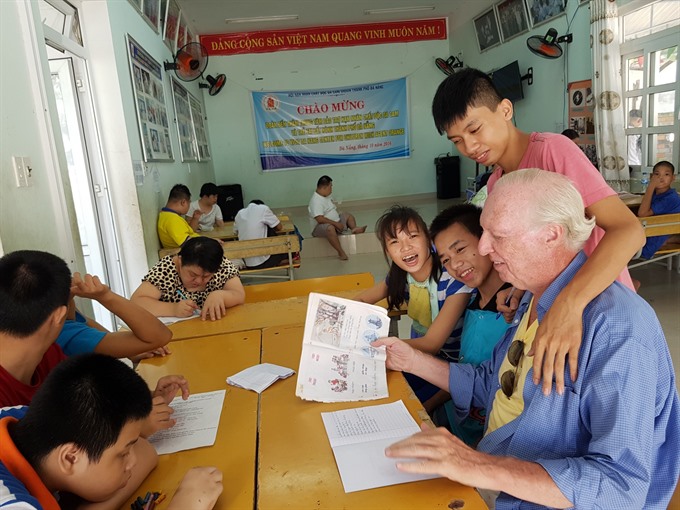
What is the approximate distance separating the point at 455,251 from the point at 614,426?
0.83 metres

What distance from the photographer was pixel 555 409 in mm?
884

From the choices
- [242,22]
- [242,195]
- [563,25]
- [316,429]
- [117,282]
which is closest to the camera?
[316,429]

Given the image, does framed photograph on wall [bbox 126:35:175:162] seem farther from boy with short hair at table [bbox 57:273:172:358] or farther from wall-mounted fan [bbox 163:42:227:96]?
boy with short hair at table [bbox 57:273:172:358]

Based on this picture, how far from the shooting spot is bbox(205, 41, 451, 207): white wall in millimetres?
9336

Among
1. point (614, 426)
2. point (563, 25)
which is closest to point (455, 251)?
point (614, 426)

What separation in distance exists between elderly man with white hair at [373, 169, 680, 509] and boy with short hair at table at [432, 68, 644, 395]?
42mm

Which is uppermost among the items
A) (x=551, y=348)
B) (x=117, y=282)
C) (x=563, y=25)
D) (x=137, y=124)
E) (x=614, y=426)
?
(x=563, y=25)

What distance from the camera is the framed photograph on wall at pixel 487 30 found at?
8.02 meters

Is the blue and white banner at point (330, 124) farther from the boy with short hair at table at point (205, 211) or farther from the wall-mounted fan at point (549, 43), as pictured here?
the boy with short hair at table at point (205, 211)

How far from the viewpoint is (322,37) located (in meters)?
9.24

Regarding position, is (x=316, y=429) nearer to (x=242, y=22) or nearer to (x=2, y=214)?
(x=2, y=214)

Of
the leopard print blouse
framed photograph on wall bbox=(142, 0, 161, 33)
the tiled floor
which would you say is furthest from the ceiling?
the leopard print blouse

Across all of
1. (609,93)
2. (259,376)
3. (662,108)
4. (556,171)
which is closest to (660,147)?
(662,108)

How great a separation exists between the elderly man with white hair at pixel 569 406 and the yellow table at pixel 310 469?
0.28 ft
